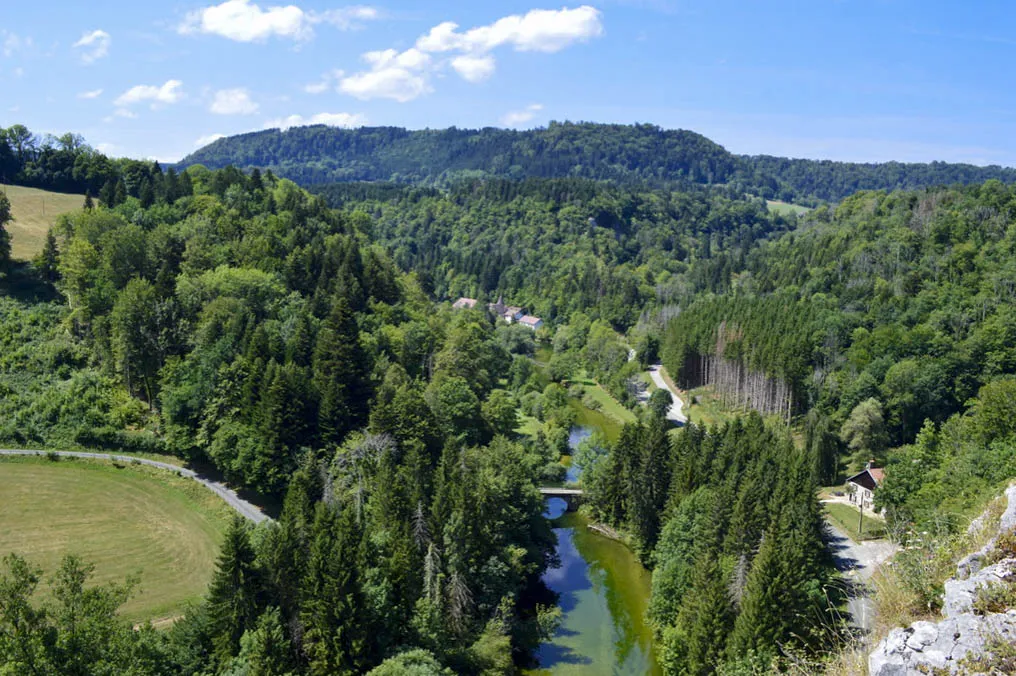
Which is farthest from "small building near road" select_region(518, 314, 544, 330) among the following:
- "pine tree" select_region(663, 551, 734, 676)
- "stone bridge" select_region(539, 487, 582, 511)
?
"pine tree" select_region(663, 551, 734, 676)

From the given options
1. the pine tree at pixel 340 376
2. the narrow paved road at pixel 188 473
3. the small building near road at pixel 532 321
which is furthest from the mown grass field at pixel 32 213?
the small building near road at pixel 532 321

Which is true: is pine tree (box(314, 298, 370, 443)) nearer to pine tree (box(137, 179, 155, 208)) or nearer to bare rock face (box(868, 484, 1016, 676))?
pine tree (box(137, 179, 155, 208))

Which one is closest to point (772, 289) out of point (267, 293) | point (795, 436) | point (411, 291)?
point (795, 436)

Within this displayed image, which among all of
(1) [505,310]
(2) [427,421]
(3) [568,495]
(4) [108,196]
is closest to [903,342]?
(3) [568,495]

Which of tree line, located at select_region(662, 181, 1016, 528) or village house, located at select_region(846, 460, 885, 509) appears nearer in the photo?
tree line, located at select_region(662, 181, 1016, 528)

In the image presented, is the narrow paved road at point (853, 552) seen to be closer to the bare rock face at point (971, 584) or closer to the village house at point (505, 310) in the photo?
the bare rock face at point (971, 584)

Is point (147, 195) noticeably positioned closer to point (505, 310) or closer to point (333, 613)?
point (333, 613)

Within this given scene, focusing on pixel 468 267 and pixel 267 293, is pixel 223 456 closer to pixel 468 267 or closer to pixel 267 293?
pixel 267 293
